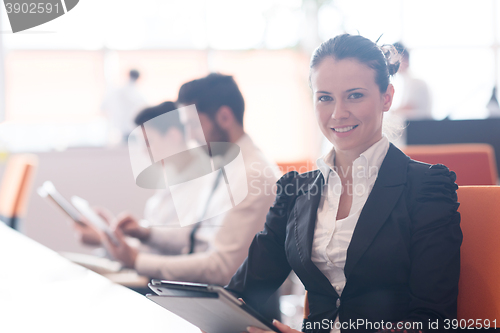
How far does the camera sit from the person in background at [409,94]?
988 mm

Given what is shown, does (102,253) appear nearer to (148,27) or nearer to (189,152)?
(189,152)

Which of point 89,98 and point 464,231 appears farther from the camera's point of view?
point 89,98

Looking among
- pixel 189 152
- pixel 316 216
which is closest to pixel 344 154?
pixel 316 216

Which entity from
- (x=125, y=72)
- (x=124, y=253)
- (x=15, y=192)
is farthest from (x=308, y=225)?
(x=125, y=72)

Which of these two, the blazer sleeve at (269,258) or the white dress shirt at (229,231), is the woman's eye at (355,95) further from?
the white dress shirt at (229,231)

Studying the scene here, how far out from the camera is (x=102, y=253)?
2.49 m

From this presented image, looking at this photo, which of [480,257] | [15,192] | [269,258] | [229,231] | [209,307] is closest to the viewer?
[209,307]

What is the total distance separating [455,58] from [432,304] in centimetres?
327

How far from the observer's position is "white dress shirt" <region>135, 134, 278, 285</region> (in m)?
1.39

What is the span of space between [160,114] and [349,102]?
4.02 feet

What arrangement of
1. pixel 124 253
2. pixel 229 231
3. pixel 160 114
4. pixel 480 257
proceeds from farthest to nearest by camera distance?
pixel 160 114 → pixel 124 253 → pixel 229 231 → pixel 480 257

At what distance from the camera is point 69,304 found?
97 centimetres

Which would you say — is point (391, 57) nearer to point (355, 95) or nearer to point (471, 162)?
point (355, 95)

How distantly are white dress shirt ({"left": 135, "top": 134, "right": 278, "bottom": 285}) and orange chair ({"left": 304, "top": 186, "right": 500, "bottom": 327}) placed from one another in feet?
1.96
